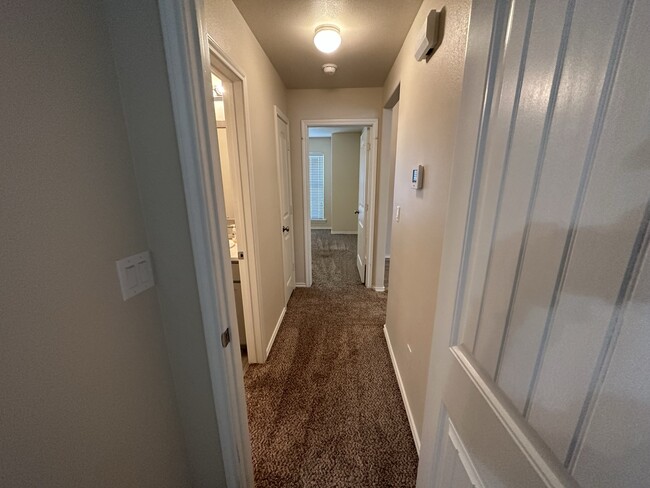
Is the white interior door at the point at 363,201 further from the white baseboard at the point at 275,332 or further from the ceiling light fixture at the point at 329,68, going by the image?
the white baseboard at the point at 275,332

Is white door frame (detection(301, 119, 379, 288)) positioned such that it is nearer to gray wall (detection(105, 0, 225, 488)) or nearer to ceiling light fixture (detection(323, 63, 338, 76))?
ceiling light fixture (detection(323, 63, 338, 76))

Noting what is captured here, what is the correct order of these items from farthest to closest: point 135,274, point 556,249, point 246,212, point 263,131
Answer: point 263,131 < point 246,212 < point 135,274 < point 556,249

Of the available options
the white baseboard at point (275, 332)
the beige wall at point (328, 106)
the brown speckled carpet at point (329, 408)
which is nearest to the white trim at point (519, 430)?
the brown speckled carpet at point (329, 408)

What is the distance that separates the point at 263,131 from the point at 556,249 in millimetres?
2095

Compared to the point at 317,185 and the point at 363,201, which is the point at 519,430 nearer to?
the point at 363,201

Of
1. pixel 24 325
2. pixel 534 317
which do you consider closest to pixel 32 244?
pixel 24 325

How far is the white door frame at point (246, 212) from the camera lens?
1615mm

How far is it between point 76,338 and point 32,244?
0.78 ft

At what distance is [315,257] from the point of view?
15.6 feet

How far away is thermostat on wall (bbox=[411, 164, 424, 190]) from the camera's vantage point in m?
1.36

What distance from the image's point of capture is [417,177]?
140 cm

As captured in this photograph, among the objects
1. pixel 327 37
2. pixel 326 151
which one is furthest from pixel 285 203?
pixel 326 151

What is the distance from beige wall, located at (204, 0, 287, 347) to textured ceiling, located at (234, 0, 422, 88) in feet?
0.40

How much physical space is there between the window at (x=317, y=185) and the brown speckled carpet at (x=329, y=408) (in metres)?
4.45
